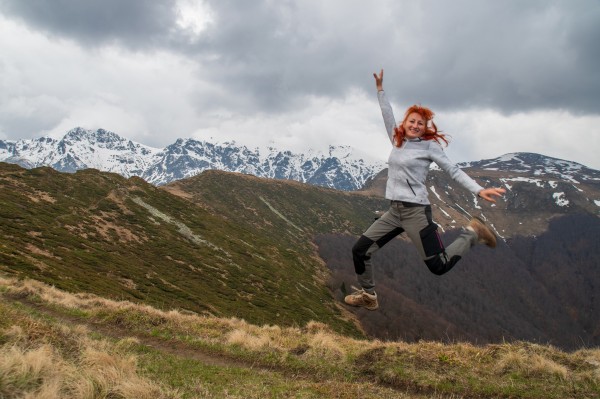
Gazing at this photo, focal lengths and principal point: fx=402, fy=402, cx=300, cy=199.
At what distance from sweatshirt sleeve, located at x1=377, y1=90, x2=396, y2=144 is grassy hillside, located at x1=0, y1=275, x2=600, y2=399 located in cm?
552

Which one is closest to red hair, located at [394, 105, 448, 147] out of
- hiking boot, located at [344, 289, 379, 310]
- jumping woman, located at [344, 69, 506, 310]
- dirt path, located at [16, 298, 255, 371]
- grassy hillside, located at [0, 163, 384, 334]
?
jumping woman, located at [344, 69, 506, 310]

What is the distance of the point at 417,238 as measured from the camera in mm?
8359

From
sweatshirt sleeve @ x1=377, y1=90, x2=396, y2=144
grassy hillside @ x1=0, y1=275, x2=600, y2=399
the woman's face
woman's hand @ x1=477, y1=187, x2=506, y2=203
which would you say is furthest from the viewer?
sweatshirt sleeve @ x1=377, y1=90, x2=396, y2=144

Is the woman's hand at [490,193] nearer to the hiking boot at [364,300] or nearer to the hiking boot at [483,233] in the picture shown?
the hiking boot at [483,233]

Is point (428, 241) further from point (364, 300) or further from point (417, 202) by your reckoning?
point (364, 300)

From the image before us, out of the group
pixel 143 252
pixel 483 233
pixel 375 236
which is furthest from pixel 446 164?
pixel 143 252

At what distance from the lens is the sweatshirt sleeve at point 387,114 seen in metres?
9.50

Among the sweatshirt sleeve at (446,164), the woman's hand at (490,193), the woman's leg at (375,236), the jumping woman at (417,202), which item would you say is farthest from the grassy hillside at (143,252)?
the woman's hand at (490,193)

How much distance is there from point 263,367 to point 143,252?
71184 millimetres

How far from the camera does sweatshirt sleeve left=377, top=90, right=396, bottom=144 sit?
950cm

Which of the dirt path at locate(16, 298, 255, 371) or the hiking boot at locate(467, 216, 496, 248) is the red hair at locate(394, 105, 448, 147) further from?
the dirt path at locate(16, 298, 255, 371)

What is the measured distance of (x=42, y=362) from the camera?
19.7 ft

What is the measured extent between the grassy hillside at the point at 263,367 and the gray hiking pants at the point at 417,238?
2583 millimetres

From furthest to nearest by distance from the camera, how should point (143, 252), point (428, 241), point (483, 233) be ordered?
1. point (143, 252)
2. point (483, 233)
3. point (428, 241)
